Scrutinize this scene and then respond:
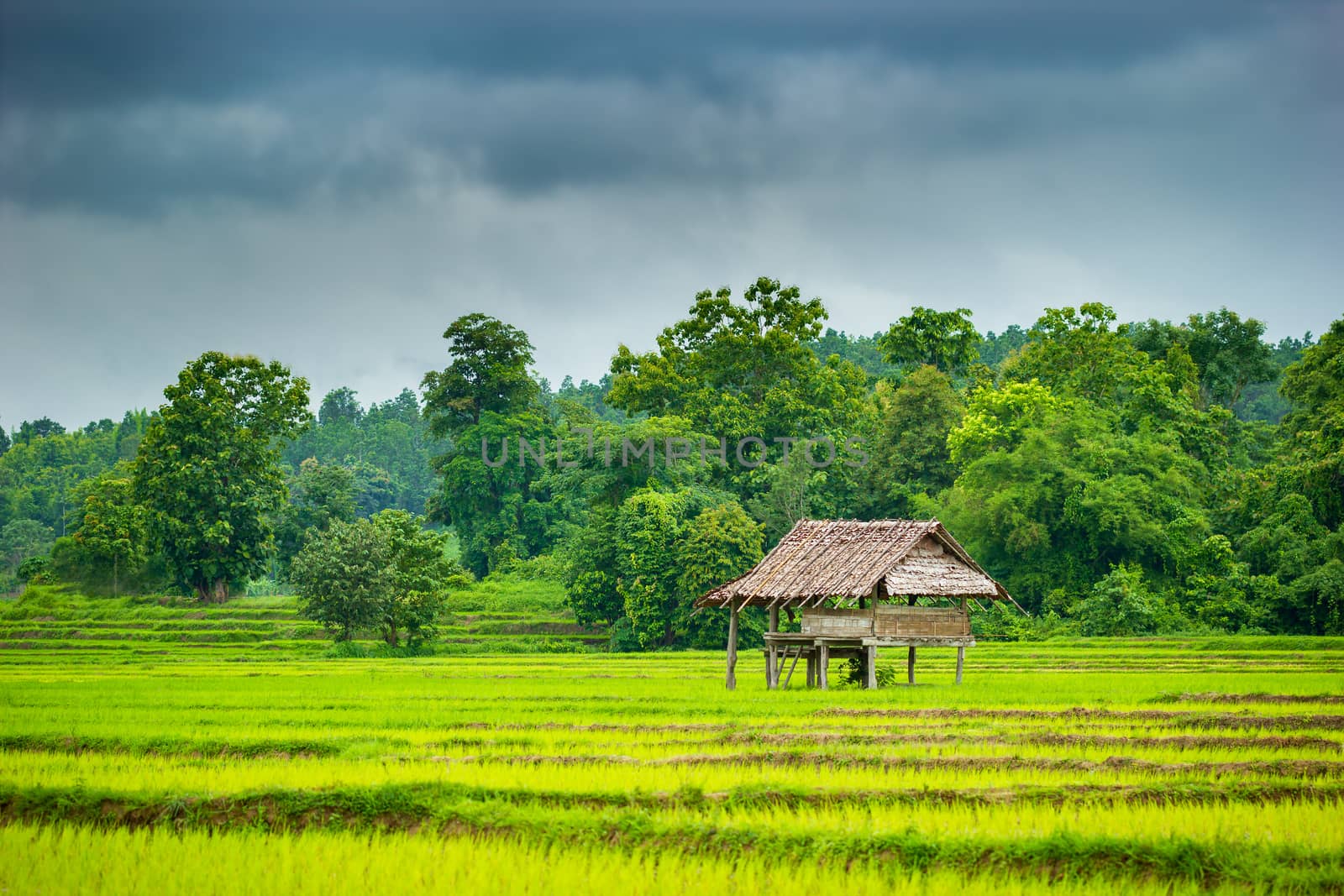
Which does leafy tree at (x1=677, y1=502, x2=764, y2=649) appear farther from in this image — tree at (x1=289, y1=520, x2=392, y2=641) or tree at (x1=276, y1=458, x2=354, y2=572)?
tree at (x1=276, y1=458, x2=354, y2=572)

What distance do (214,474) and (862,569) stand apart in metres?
40.8

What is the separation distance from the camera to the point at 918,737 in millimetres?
17750

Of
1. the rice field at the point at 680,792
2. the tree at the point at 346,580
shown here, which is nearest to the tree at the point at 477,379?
the tree at the point at 346,580

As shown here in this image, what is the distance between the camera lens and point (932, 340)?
72.2 metres

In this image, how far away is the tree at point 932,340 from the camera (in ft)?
236

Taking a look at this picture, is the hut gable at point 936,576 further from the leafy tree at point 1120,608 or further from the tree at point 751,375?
the tree at point 751,375

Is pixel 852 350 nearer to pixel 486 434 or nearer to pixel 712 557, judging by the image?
pixel 486 434

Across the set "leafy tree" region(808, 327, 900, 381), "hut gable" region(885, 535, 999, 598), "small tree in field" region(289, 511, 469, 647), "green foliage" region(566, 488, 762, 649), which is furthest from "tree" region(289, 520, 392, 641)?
"leafy tree" region(808, 327, 900, 381)

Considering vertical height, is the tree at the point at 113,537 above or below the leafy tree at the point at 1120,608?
above

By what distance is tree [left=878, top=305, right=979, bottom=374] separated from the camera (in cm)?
7188

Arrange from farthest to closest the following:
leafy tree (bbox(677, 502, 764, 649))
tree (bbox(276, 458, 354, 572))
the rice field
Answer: tree (bbox(276, 458, 354, 572)), leafy tree (bbox(677, 502, 764, 649)), the rice field

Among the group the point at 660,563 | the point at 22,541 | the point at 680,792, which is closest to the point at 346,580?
the point at 660,563

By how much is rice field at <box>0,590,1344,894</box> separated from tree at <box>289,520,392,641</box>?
22.8 metres

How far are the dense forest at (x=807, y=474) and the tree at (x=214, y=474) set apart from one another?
0.14 m
